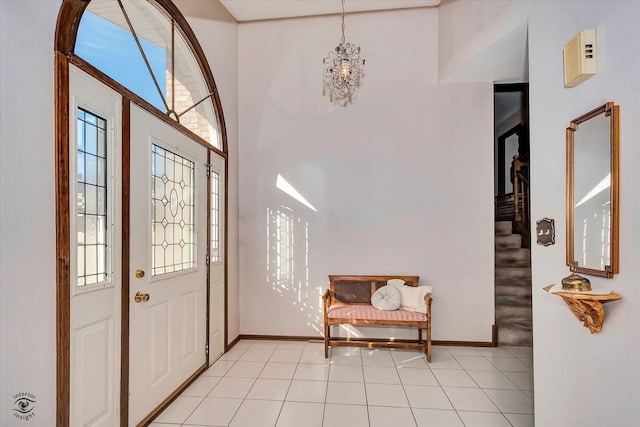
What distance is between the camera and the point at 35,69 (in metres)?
1.56

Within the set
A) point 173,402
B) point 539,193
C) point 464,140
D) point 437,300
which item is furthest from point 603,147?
point 173,402

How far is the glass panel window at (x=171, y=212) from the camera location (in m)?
2.53

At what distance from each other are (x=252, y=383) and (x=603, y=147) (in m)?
3.14

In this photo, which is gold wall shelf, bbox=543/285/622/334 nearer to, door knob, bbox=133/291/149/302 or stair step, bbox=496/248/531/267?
door knob, bbox=133/291/149/302

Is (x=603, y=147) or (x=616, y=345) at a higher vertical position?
(x=603, y=147)

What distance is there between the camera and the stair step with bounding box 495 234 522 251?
15.0ft

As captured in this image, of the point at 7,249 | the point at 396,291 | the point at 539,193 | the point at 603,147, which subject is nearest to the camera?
the point at 7,249

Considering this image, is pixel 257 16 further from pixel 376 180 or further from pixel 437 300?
pixel 437 300

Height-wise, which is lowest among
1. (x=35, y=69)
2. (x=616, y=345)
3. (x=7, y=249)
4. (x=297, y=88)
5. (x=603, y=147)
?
(x=616, y=345)

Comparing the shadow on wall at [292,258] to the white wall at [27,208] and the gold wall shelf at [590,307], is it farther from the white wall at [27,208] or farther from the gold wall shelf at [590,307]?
the gold wall shelf at [590,307]

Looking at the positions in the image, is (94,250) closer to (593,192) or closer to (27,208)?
(27,208)

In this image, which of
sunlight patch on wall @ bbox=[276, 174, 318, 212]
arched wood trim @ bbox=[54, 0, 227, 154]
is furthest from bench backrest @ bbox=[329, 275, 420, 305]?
arched wood trim @ bbox=[54, 0, 227, 154]

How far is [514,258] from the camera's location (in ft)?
14.5

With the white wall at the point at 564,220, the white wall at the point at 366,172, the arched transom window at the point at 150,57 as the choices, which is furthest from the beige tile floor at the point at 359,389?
the arched transom window at the point at 150,57
